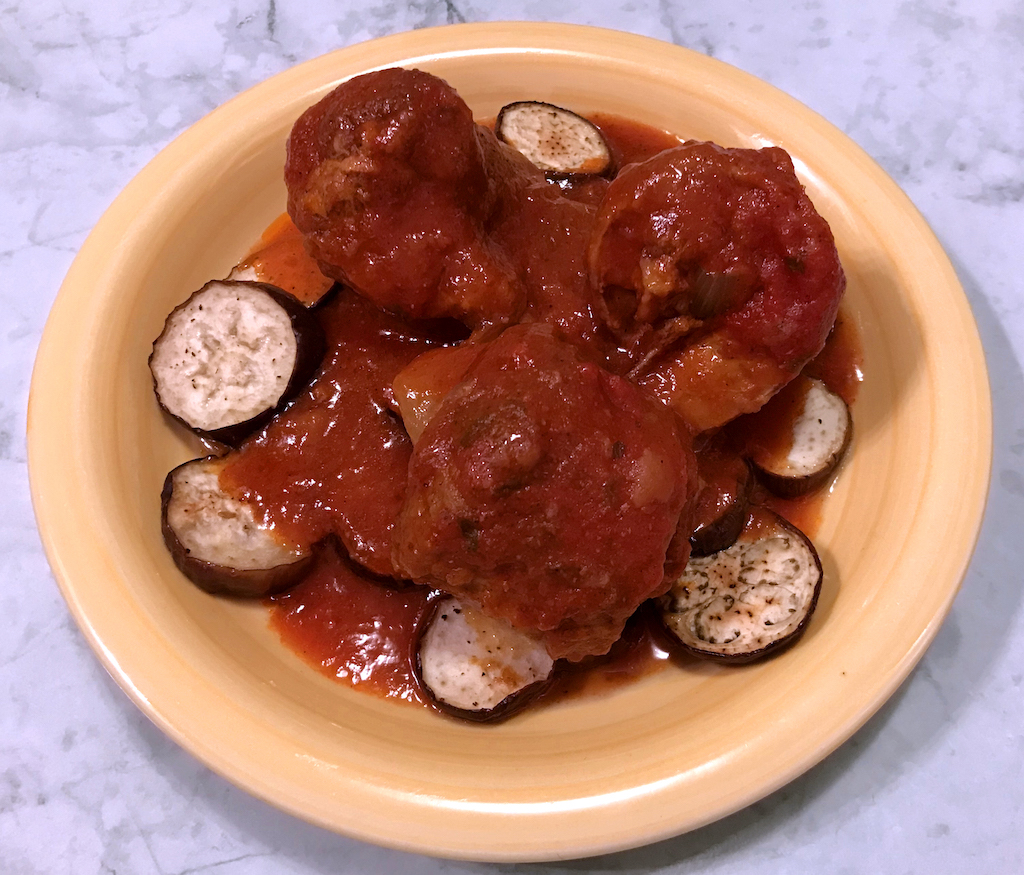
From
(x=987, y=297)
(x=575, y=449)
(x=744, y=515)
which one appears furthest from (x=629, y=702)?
(x=987, y=297)

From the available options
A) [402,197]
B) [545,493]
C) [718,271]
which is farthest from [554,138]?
[545,493]

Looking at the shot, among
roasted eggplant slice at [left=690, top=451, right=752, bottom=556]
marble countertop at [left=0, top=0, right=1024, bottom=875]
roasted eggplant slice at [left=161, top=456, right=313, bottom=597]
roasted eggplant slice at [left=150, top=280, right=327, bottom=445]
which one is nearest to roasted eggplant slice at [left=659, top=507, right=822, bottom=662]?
roasted eggplant slice at [left=690, top=451, right=752, bottom=556]

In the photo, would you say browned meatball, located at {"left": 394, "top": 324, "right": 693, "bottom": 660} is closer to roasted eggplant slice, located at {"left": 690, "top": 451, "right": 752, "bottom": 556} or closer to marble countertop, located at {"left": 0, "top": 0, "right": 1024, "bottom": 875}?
roasted eggplant slice, located at {"left": 690, "top": 451, "right": 752, "bottom": 556}

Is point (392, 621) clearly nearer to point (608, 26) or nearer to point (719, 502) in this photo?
point (719, 502)

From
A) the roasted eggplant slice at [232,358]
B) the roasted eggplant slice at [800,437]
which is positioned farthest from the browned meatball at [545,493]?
the roasted eggplant slice at [232,358]

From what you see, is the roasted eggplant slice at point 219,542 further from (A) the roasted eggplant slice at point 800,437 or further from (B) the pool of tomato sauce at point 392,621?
(A) the roasted eggplant slice at point 800,437

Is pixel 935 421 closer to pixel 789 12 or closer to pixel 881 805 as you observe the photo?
pixel 881 805
